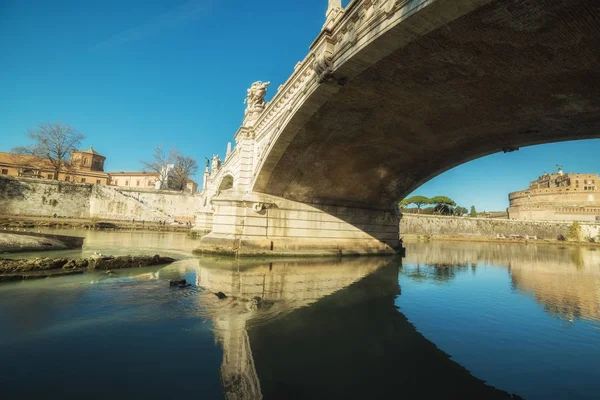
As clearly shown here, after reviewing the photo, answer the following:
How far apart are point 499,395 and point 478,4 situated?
18.7 feet

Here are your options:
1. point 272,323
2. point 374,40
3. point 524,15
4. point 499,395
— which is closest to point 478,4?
point 524,15

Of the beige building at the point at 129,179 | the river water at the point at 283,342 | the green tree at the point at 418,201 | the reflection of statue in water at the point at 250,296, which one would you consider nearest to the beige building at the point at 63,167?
the beige building at the point at 129,179

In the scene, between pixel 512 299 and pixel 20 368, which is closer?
pixel 20 368

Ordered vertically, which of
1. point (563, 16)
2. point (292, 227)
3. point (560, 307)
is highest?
point (563, 16)

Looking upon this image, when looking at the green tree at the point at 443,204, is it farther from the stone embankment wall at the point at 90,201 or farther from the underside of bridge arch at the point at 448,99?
the underside of bridge arch at the point at 448,99

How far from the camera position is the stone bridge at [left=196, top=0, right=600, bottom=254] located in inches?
224

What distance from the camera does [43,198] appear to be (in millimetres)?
34719

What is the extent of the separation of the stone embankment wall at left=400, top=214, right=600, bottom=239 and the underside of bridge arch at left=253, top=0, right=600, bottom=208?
36.2 metres

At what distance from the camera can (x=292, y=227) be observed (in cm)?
1574

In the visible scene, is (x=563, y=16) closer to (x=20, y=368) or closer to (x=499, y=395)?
(x=499, y=395)

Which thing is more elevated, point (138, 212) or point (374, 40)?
point (374, 40)

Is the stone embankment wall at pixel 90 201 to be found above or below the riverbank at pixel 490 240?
above

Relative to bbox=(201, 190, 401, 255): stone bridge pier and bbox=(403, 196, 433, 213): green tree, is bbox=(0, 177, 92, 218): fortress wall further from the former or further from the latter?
bbox=(403, 196, 433, 213): green tree

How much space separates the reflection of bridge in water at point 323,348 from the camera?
328 cm
